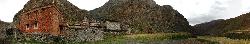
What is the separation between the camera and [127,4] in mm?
57688

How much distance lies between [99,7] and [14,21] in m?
15.7

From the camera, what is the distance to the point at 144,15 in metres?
56.2

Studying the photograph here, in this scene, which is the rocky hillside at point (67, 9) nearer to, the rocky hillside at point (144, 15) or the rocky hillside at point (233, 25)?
the rocky hillside at point (144, 15)

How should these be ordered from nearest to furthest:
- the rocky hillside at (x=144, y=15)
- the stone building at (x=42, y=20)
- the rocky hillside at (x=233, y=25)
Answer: the stone building at (x=42, y=20)
the rocky hillside at (x=144, y=15)
the rocky hillside at (x=233, y=25)

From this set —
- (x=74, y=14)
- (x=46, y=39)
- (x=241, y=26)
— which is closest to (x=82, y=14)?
(x=74, y=14)

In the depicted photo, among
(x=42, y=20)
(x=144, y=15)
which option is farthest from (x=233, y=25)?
(x=42, y=20)

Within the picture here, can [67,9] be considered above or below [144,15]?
above

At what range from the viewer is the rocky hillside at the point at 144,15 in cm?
5409

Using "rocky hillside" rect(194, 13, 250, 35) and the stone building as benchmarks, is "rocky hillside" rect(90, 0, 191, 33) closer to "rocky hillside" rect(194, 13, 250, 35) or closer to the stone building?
"rocky hillside" rect(194, 13, 250, 35)

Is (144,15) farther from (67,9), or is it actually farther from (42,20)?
(42,20)

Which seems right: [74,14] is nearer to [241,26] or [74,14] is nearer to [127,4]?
[127,4]

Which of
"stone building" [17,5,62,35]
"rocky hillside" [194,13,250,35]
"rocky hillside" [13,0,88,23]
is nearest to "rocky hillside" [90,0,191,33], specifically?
"rocky hillside" [194,13,250,35]

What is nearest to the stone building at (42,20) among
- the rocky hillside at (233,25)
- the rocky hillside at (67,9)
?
the rocky hillside at (67,9)

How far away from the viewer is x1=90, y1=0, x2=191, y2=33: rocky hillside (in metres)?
54.1
